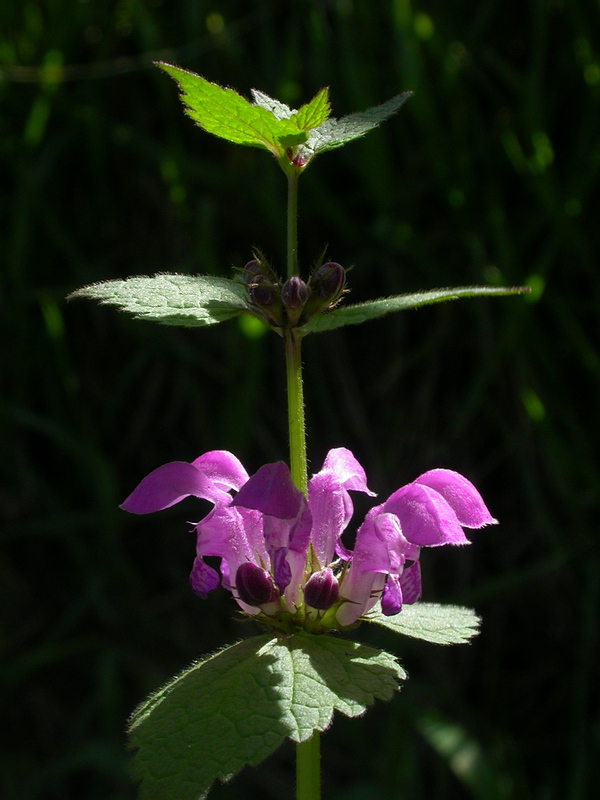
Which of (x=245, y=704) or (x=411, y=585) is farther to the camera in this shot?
(x=411, y=585)

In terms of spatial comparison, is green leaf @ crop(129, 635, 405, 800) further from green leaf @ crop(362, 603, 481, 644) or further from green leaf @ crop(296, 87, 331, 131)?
green leaf @ crop(296, 87, 331, 131)

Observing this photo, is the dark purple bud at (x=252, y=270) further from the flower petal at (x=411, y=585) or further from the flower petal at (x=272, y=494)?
the flower petal at (x=411, y=585)

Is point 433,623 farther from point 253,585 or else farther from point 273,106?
point 273,106

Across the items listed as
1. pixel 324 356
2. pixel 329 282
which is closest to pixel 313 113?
pixel 329 282

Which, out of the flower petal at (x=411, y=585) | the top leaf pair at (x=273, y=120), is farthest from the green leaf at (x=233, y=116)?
the flower petal at (x=411, y=585)

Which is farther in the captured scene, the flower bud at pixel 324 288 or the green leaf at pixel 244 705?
the flower bud at pixel 324 288

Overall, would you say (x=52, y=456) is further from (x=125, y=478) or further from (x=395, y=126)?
(x=395, y=126)
